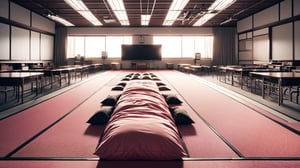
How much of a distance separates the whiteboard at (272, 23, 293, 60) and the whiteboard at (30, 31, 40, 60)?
1042 centimetres

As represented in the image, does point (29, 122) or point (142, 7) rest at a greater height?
point (142, 7)

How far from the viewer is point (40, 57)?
36.8ft

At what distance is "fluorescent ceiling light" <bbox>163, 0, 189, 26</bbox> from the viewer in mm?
8367

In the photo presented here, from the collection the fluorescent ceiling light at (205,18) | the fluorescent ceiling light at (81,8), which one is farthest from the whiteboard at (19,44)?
the fluorescent ceiling light at (205,18)

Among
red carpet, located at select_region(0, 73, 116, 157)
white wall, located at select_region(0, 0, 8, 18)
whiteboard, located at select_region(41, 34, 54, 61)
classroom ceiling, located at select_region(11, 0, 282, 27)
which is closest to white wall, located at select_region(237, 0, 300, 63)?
classroom ceiling, located at select_region(11, 0, 282, 27)

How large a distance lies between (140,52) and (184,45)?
287cm

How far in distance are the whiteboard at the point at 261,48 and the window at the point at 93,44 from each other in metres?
7.28

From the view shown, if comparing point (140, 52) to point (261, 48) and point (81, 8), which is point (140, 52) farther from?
point (261, 48)

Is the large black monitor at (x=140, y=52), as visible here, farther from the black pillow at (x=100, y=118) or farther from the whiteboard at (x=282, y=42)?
the black pillow at (x=100, y=118)

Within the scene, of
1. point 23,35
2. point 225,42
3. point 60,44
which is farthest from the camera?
point 225,42

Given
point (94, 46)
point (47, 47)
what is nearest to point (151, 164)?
point (47, 47)

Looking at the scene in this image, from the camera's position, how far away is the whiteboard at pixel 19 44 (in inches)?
336

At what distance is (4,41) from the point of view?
793 centimetres

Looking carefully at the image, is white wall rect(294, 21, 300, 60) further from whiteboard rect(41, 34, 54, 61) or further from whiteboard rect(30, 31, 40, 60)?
whiteboard rect(41, 34, 54, 61)
